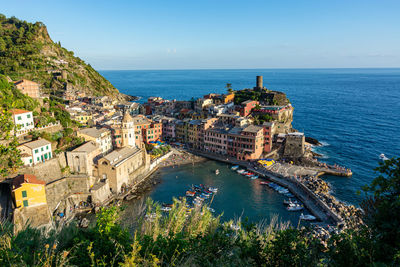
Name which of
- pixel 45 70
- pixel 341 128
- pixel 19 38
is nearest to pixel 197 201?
pixel 341 128

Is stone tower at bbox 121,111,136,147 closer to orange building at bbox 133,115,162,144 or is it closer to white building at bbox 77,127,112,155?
white building at bbox 77,127,112,155

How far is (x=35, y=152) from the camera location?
30766mm

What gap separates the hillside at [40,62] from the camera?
72.7 m

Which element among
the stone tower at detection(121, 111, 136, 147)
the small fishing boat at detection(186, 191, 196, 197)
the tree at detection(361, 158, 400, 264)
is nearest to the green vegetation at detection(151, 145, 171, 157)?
the stone tower at detection(121, 111, 136, 147)

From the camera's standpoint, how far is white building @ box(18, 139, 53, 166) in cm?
3001

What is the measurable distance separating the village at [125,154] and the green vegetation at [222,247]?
386 inches

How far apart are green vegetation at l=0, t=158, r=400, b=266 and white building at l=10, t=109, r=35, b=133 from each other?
28.9 meters

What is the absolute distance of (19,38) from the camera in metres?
84.6

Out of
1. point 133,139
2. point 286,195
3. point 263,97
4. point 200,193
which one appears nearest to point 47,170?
point 133,139

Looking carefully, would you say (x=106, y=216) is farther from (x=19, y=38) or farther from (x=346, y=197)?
(x=19, y=38)

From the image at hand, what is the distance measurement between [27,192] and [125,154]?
16.1 metres

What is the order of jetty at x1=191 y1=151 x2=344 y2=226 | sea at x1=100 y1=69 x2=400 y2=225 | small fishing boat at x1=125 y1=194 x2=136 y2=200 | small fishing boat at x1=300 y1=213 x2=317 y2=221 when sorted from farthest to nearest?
small fishing boat at x1=125 y1=194 x2=136 y2=200 < sea at x1=100 y1=69 x2=400 y2=225 < small fishing boat at x1=300 y1=213 x2=317 y2=221 < jetty at x1=191 y1=151 x2=344 y2=226

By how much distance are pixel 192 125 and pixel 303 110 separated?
59702 mm

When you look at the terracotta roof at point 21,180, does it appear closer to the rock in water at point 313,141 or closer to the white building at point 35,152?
the white building at point 35,152
